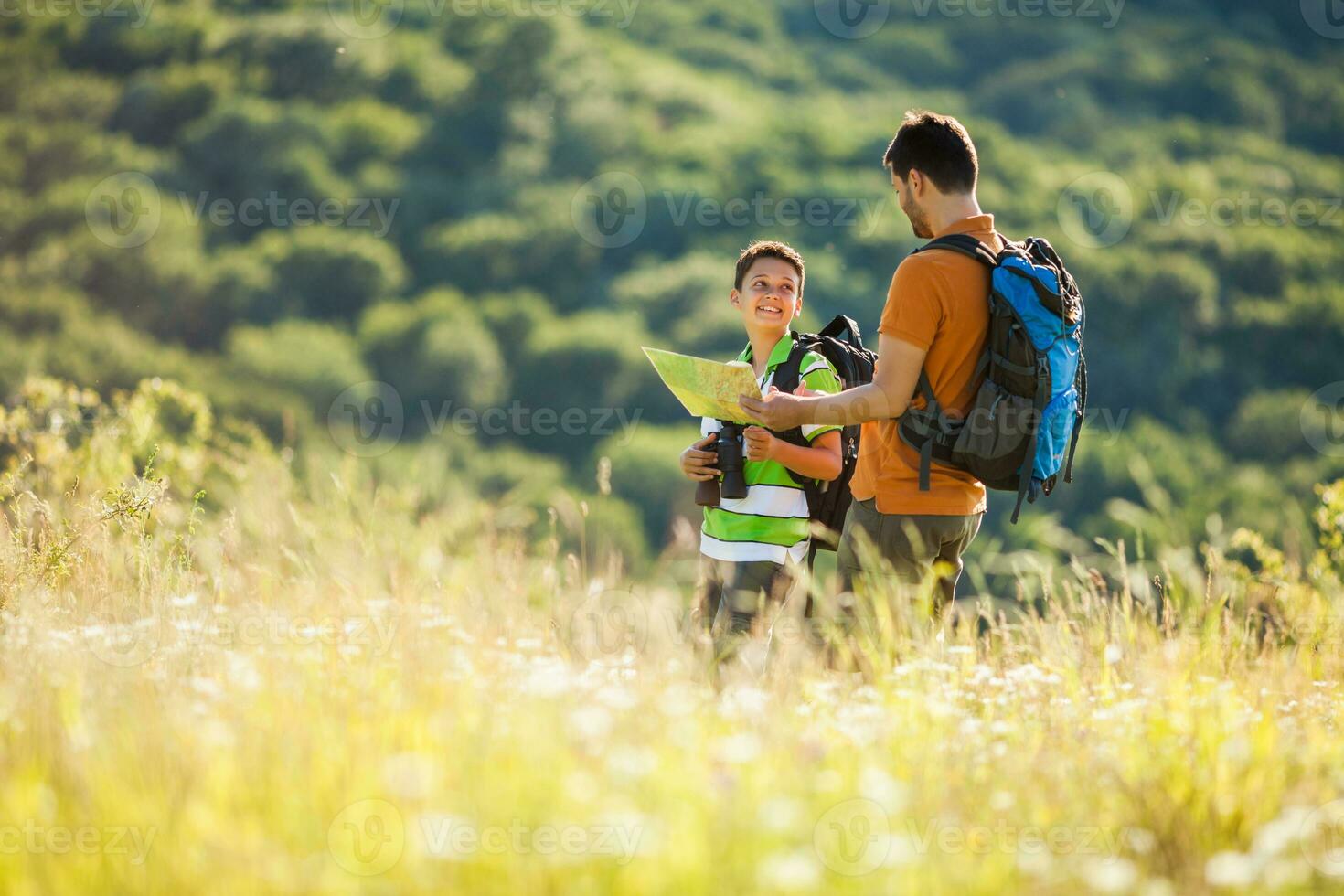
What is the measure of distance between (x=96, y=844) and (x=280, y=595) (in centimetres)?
210

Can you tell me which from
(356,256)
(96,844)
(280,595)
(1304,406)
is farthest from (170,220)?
(96,844)

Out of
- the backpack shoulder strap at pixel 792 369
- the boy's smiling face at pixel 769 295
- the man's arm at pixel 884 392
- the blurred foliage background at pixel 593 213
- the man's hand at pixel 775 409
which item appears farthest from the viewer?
the blurred foliage background at pixel 593 213

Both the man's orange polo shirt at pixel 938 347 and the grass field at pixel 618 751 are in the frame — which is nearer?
the grass field at pixel 618 751

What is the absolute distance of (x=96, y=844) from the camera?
97.9 inches

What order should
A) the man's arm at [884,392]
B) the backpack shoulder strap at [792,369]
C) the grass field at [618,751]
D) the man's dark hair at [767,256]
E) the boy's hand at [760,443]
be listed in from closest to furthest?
the grass field at [618,751] < the man's arm at [884,392] < the boy's hand at [760,443] < the backpack shoulder strap at [792,369] < the man's dark hair at [767,256]

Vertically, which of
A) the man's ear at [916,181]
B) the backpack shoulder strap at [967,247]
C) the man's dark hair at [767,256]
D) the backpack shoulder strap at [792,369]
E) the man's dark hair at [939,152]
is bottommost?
the backpack shoulder strap at [792,369]

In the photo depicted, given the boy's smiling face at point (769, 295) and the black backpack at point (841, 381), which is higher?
the boy's smiling face at point (769, 295)

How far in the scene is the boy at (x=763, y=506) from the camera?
3994mm

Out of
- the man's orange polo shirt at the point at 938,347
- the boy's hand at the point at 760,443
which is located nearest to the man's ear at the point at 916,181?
the man's orange polo shirt at the point at 938,347

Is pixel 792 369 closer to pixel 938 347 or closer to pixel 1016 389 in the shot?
pixel 938 347

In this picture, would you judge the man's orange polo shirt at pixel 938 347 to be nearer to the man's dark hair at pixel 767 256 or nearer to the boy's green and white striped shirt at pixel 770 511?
the boy's green and white striped shirt at pixel 770 511

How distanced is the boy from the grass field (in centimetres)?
20

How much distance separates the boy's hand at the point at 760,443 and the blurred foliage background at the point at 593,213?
19.1 meters

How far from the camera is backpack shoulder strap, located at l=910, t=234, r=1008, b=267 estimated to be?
139 inches
